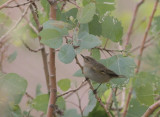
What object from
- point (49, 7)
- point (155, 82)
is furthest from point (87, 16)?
point (155, 82)

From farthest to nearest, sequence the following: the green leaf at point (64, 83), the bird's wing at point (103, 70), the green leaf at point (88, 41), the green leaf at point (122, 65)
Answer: the green leaf at point (64, 83), the bird's wing at point (103, 70), the green leaf at point (122, 65), the green leaf at point (88, 41)

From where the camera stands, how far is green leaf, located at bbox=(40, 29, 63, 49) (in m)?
0.69

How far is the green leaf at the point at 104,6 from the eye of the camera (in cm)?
80

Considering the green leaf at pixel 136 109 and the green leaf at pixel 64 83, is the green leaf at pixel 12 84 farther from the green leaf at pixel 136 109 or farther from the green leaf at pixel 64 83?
the green leaf at pixel 136 109

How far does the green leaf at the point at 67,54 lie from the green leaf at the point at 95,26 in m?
0.13

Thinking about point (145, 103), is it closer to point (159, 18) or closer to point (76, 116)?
point (159, 18)

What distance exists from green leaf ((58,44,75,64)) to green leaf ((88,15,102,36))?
0.41 ft

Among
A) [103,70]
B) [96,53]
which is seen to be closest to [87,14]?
[96,53]

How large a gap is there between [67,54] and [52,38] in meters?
0.05

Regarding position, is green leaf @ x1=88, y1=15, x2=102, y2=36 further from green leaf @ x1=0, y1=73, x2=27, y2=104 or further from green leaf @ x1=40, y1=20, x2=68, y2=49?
green leaf @ x1=0, y1=73, x2=27, y2=104

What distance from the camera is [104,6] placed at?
2.68 feet

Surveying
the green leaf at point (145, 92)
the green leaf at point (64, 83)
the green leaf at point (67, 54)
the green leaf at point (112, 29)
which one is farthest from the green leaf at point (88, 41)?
the green leaf at point (64, 83)

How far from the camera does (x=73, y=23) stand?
0.74m

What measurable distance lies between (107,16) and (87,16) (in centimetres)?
13
